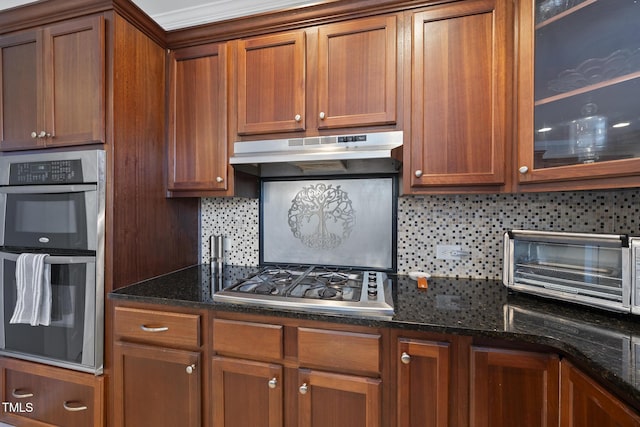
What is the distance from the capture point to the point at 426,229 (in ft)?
5.47

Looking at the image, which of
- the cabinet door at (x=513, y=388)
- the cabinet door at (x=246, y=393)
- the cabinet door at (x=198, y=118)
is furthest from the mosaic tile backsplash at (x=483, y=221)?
the cabinet door at (x=198, y=118)

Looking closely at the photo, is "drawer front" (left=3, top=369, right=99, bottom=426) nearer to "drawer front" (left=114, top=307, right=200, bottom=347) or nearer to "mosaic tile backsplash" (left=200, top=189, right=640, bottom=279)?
"drawer front" (left=114, top=307, right=200, bottom=347)

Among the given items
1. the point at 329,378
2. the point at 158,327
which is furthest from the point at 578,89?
the point at 158,327

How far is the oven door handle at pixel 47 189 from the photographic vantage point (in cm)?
140

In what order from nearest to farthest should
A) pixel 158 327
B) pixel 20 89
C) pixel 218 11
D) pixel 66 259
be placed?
pixel 158 327 < pixel 66 259 < pixel 20 89 < pixel 218 11

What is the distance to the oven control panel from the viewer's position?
1.42 meters

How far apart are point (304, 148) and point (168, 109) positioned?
91cm

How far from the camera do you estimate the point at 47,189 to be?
144 cm

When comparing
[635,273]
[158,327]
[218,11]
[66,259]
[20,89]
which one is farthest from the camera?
[218,11]

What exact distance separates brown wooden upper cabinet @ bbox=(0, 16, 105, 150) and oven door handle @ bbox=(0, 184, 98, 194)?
215 mm

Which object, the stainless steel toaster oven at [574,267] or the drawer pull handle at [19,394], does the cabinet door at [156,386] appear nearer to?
the drawer pull handle at [19,394]

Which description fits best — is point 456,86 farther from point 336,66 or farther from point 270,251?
point 270,251

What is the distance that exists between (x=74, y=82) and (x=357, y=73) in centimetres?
139

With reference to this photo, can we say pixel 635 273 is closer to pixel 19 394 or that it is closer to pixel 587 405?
pixel 587 405
